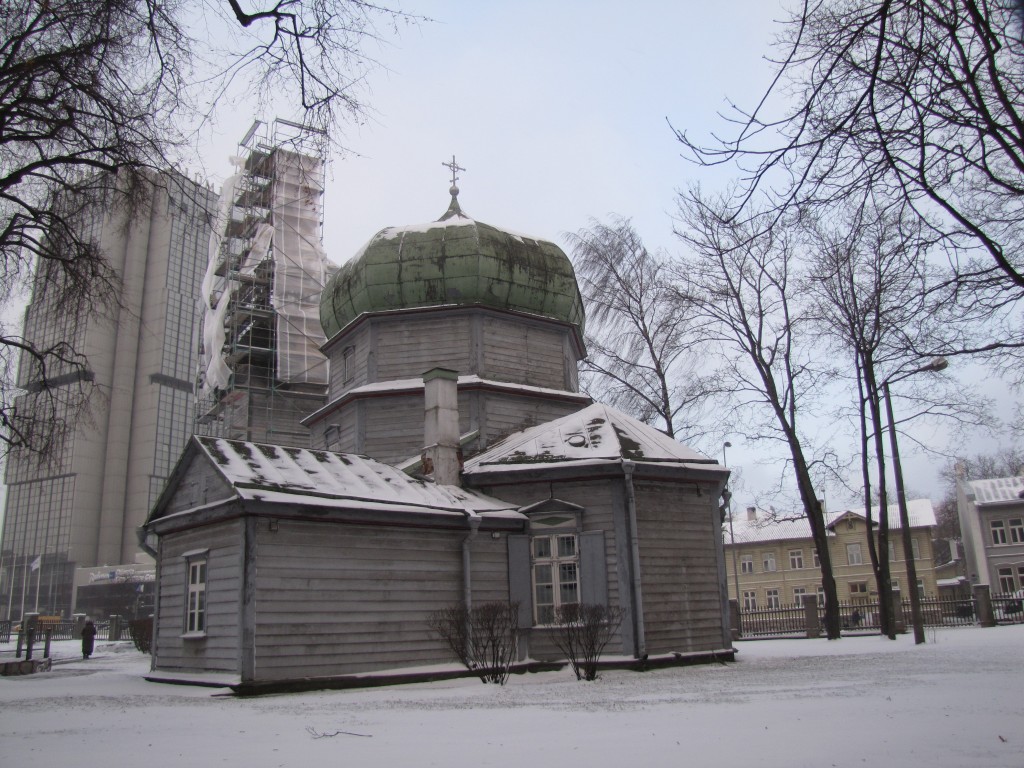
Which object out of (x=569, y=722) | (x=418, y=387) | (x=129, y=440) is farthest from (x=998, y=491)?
(x=129, y=440)

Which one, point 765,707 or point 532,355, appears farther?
point 532,355

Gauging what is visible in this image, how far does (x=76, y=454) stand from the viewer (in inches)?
3408

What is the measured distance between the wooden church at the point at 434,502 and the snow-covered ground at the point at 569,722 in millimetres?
1146

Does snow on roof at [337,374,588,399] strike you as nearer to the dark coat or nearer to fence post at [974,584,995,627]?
the dark coat

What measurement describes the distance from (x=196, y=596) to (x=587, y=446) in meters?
7.19

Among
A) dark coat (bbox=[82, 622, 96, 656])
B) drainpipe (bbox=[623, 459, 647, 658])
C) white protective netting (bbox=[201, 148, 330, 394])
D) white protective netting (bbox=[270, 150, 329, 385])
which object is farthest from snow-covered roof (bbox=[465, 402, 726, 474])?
white protective netting (bbox=[201, 148, 330, 394])

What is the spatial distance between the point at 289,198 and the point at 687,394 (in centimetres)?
1847

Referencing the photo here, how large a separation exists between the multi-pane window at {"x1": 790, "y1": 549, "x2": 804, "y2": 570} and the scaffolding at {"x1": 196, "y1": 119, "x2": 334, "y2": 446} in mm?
33176

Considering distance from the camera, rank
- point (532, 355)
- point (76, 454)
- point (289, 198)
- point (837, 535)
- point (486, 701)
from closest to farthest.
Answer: point (486, 701), point (532, 355), point (289, 198), point (837, 535), point (76, 454)

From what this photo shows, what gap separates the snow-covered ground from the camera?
19.2ft

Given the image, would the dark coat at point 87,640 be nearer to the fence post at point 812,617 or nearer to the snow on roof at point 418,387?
the snow on roof at point 418,387

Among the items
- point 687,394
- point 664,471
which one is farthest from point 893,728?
point 687,394

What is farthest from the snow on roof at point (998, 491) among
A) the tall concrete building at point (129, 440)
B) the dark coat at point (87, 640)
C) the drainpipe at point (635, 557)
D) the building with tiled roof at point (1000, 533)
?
the tall concrete building at point (129, 440)

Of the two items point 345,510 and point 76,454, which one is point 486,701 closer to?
point 345,510
